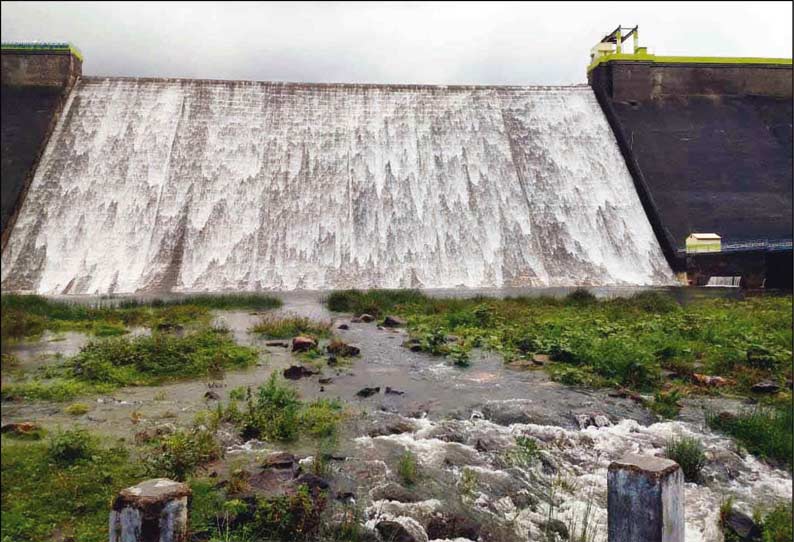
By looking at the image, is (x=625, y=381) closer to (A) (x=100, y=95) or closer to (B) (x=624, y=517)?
(B) (x=624, y=517)

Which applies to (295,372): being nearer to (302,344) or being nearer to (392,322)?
(302,344)

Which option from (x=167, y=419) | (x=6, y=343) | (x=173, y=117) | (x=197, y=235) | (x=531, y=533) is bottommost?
(x=531, y=533)

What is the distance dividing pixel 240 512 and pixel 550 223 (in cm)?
2096

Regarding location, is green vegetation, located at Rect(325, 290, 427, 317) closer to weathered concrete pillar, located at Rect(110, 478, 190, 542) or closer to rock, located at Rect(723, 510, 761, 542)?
rock, located at Rect(723, 510, 761, 542)

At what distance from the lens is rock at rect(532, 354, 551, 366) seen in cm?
1006

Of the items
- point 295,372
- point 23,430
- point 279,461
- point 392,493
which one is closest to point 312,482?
Result: point 279,461

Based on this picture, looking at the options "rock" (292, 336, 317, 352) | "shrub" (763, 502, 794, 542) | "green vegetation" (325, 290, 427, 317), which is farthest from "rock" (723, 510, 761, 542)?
"green vegetation" (325, 290, 427, 317)

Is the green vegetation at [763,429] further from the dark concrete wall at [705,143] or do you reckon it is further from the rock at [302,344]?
the dark concrete wall at [705,143]

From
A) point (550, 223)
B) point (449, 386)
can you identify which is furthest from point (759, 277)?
point (449, 386)

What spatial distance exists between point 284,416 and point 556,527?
312 cm

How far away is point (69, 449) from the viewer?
5520 mm

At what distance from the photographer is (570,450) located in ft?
21.4

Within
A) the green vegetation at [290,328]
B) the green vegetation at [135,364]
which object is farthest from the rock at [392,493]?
the green vegetation at [290,328]

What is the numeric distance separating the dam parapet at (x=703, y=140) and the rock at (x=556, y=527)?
19103 mm
